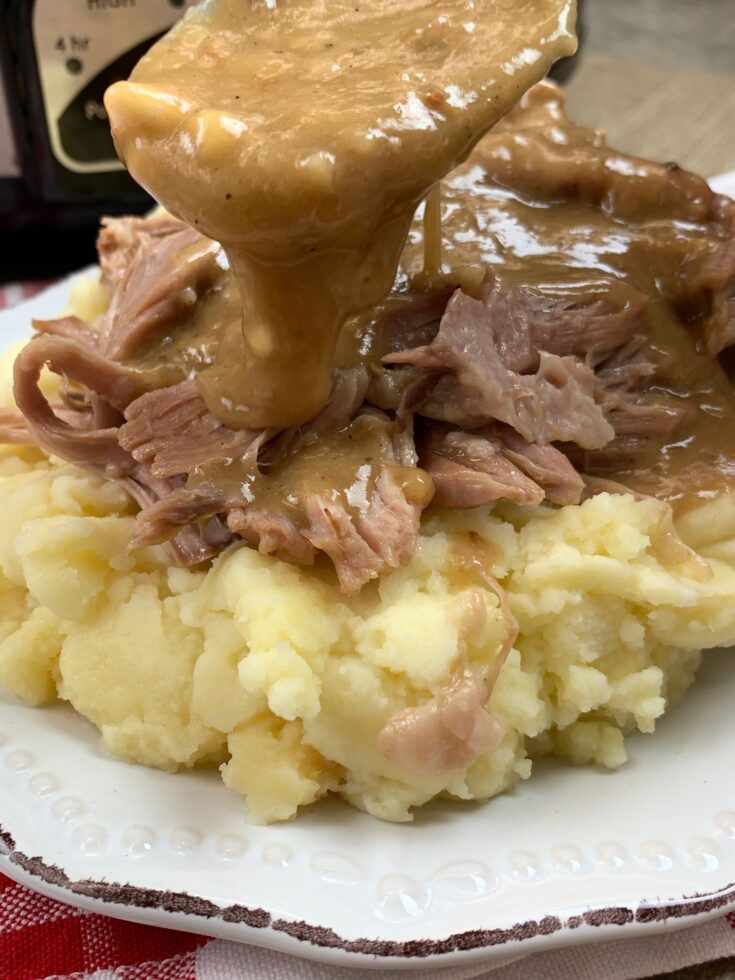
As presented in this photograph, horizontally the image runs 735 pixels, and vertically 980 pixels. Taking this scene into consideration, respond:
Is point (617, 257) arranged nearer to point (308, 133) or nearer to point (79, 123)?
point (308, 133)

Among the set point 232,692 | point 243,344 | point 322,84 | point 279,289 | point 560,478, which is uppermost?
point 322,84

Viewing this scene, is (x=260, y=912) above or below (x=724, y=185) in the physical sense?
below

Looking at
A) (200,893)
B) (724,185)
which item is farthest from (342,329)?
(724,185)

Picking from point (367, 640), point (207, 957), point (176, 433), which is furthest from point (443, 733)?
point (176, 433)

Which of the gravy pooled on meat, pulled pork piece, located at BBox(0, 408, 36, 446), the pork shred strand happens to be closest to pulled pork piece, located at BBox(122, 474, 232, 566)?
the pork shred strand

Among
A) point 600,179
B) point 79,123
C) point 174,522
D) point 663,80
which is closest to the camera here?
point 174,522

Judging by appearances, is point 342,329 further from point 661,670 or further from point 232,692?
point 661,670

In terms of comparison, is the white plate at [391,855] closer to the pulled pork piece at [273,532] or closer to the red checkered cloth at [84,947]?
the red checkered cloth at [84,947]
